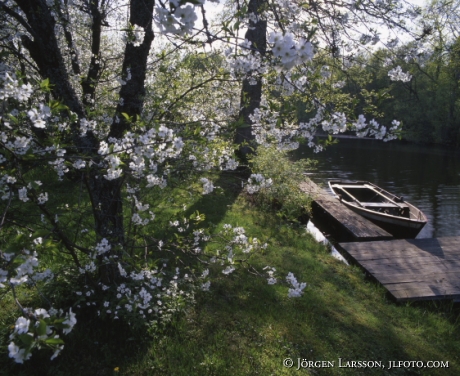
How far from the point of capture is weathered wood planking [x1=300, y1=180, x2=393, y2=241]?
780 cm

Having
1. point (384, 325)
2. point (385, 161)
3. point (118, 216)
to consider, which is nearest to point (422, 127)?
point (385, 161)

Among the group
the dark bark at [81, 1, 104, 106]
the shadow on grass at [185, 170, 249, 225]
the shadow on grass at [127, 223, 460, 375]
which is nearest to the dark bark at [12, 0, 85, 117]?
the dark bark at [81, 1, 104, 106]

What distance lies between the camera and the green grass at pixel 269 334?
3.16 metres

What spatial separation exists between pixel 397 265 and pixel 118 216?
5.20 m

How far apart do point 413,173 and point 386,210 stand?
10.4m

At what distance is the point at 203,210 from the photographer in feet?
25.1

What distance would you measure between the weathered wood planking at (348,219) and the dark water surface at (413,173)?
2.93 m

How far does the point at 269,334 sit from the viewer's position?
3.81 metres

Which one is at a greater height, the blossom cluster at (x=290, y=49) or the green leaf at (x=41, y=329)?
the blossom cluster at (x=290, y=49)

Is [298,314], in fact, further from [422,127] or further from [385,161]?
[422,127]

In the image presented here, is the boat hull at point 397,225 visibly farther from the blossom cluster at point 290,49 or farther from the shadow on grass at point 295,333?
the blossom cluster at point 290,49

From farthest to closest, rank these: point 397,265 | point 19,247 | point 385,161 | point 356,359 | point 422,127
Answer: point 422,127
point 385,161
point 397,265
point 356,359
point 19,247

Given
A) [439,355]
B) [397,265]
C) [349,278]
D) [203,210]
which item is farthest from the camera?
[203,210]

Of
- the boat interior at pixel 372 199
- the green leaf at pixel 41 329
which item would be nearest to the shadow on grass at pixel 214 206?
the boat interior at pixel 372 199
